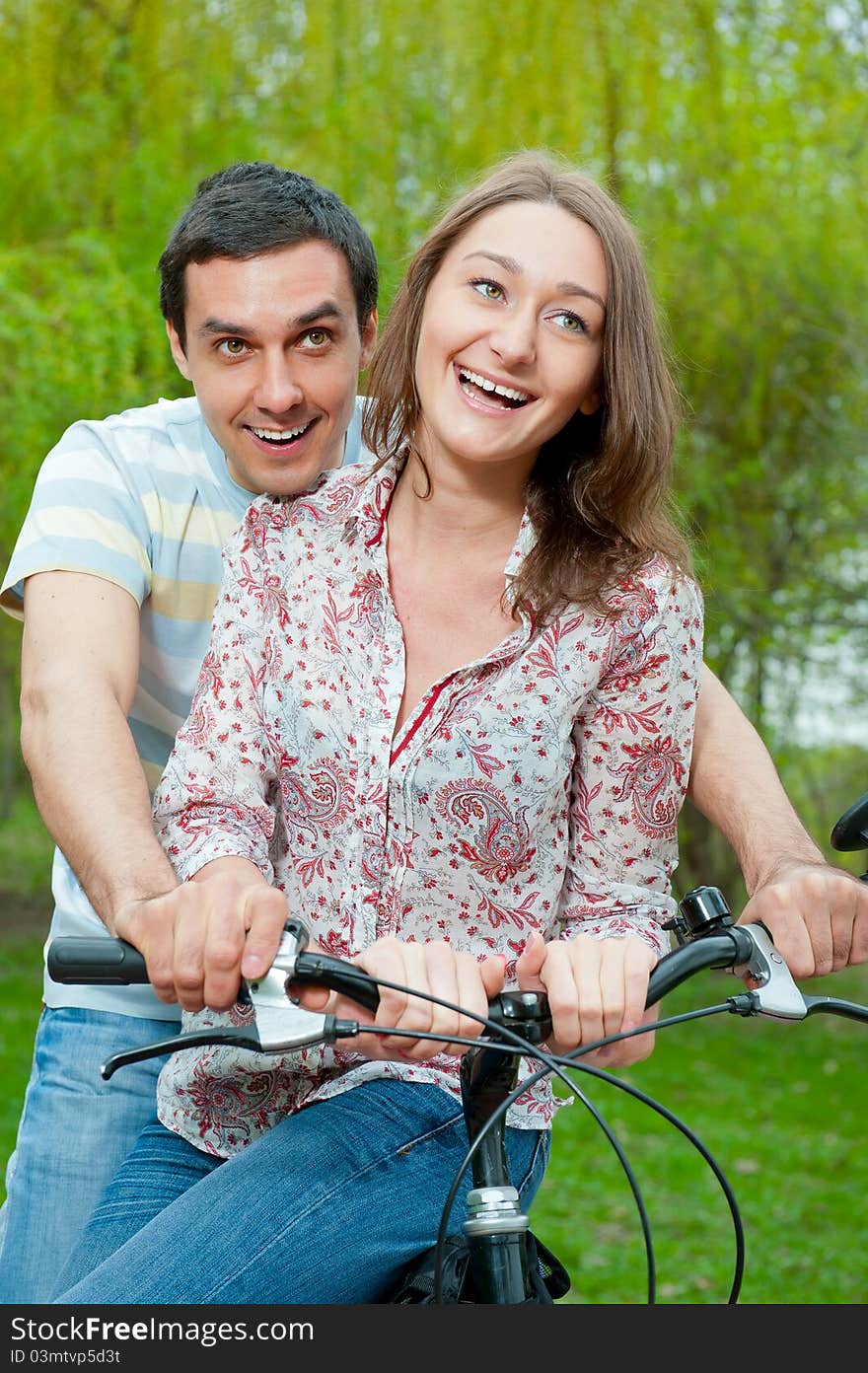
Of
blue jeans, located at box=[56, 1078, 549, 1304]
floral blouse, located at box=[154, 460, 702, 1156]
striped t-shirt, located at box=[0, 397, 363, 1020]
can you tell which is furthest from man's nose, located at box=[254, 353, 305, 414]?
blue jeans, located at box=[56, 1078, 549, 1304]

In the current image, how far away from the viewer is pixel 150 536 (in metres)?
2.45

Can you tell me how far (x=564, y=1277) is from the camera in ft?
5.54

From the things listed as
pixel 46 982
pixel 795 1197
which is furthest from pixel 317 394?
pixel 795 1197

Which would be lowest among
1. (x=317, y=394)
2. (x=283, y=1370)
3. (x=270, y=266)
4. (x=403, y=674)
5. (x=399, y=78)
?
(x=283, y=1370)

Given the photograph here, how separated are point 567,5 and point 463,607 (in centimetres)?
608

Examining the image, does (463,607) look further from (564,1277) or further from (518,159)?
(564,1277)

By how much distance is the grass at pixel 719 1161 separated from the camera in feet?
19.7

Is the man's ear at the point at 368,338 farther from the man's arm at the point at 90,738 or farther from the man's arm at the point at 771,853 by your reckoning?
the man's arm at the point at 771,853

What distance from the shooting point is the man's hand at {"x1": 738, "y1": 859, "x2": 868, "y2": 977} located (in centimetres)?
163

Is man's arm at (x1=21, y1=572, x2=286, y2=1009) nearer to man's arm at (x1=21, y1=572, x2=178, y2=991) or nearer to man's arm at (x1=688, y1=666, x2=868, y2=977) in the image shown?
man's arm at (x1=21, y1=572, x2=178, y2=991)

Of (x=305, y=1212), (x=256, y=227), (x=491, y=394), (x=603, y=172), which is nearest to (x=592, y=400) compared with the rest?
(x=491, y=394)

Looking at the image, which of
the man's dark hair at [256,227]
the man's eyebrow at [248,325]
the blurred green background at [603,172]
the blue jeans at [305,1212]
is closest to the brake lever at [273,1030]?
the blue jeans at [305,1212]

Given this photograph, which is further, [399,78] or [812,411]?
[812,411]

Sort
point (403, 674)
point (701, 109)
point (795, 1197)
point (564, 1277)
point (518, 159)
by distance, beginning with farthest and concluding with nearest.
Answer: point (701, 109) < point (795, 1197) < point (518, 159) < point (403, 674) < point (564, 1277)
